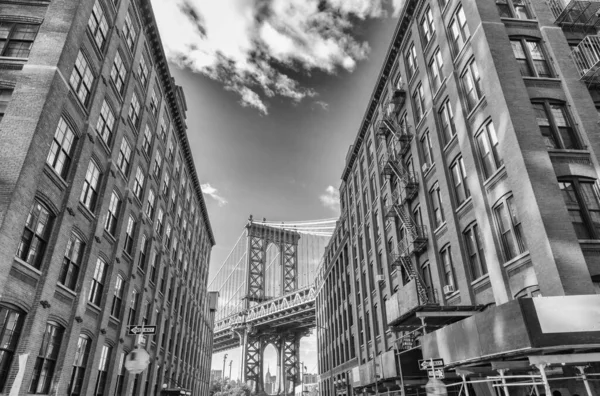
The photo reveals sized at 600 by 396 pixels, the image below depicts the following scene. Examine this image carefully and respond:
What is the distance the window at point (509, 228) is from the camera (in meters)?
15.8

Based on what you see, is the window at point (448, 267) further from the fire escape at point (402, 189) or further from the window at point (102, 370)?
the window at point (102, 370)

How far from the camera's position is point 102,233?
21094mm

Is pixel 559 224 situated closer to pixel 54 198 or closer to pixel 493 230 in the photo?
pixel 493 230

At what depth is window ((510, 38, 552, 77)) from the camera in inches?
729

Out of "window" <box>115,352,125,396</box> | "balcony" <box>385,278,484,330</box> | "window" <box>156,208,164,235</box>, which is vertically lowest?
"window" <box>115,352,125,396</box>

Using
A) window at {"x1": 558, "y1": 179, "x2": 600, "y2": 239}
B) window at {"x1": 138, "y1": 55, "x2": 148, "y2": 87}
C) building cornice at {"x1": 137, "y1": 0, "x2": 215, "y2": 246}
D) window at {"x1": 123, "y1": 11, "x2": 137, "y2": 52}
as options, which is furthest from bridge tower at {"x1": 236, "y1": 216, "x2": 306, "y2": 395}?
window at {"x1": 558, "y1": 179, "x2": 600, "y2": 239}

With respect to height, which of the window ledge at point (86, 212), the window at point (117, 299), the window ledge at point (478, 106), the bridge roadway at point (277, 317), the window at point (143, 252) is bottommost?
the window at point (117, 299)

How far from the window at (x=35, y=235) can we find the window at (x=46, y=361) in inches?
116

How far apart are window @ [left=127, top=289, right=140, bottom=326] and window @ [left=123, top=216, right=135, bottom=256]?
2925 millimetres

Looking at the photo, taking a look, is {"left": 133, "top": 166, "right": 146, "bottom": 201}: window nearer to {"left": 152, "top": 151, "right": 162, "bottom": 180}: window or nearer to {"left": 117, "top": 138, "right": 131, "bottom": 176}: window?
{"left": 117, "top": 138, "right": 131, "bottom": 176}: window

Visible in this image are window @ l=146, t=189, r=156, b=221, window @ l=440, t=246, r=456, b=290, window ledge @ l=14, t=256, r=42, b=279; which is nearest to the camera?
window ledge @ l=14, t=256, r=42, b=279

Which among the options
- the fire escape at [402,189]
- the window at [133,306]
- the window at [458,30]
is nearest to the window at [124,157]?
the window at [133,306]

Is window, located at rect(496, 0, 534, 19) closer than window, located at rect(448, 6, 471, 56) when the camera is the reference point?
Yes

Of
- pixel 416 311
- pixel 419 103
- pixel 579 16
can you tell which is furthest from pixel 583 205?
pixel 419 103
